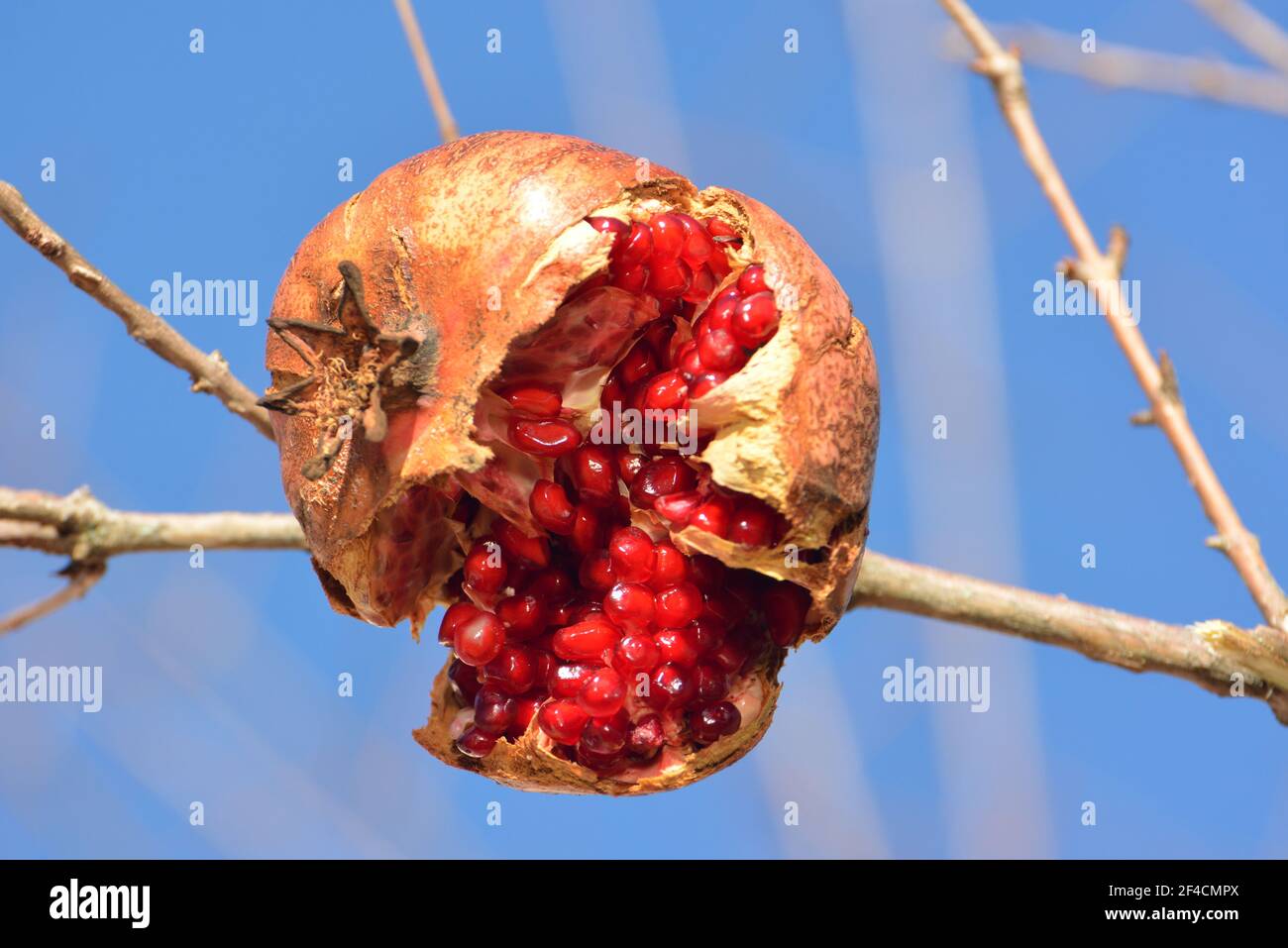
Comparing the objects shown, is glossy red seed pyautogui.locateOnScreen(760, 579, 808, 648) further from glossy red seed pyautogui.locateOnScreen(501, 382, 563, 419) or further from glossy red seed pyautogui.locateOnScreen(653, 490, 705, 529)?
glossy red seed pyautogui.locateOnScreen(501, 382, 563, 419)

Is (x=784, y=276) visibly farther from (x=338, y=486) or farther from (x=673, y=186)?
(x=338, y=486)

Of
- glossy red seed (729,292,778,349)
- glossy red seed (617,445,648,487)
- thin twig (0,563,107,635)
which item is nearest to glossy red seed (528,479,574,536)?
glossy red seed (617,445,648,487)

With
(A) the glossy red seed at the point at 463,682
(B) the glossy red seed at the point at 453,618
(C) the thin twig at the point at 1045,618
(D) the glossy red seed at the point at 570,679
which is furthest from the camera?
(C) the thin twig at the point at 1045,618

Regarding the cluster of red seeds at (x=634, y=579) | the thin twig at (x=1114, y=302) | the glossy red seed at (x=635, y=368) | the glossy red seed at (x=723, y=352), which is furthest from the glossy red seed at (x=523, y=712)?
the thin twig at (x=1114, y=302)

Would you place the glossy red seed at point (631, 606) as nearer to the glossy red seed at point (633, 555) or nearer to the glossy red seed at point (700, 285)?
the glossy red seed at point (633, 555)

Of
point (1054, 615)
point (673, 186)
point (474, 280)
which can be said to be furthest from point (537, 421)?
point (1054, 615)

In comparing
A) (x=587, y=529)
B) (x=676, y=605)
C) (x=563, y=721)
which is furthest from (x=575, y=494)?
(x=563, y=721)
